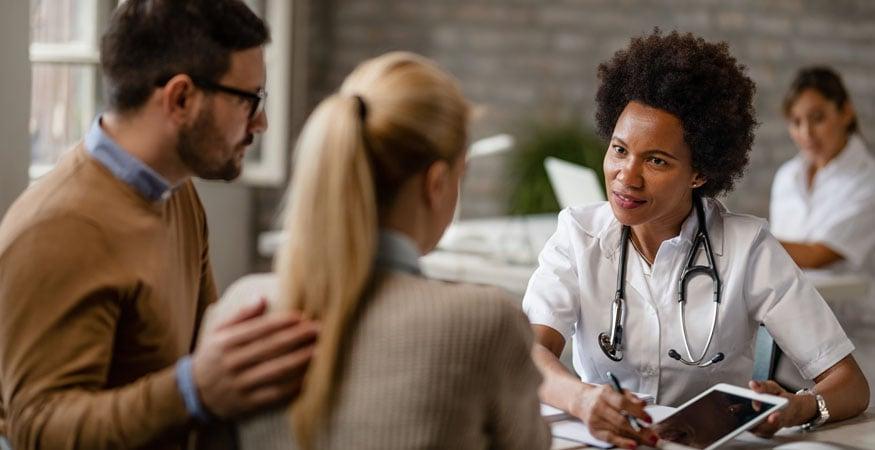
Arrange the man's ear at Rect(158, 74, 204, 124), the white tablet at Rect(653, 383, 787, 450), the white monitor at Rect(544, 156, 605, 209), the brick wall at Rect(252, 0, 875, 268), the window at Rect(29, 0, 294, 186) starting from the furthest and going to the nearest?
the brick wall at Rect(252, 0, 875, 268)
the white monitor at Rect(544, 156, 605, 209)
the window at Rect(29, 0, 294, 186)
the white tablet at Rect(653, 383, 787, 450)
the man's ear at Rect(158, 74, 204, 124)

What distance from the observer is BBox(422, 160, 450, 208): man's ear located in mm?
1291

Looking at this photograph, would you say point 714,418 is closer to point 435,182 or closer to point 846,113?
point 435,182

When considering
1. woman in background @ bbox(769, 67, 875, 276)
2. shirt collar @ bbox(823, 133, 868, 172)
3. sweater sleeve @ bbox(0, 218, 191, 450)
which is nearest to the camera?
sweater sleeve @ bbox(0, 218, 191, 450)

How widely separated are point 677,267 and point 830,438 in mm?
448

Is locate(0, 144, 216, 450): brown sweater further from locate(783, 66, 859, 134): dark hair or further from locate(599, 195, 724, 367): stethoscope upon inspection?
locate(783, 66, 859, 134): dark hair

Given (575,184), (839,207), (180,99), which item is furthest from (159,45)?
(839,207)

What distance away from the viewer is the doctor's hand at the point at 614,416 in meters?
1.65

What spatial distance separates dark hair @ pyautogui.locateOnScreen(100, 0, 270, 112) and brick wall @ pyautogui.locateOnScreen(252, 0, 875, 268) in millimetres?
3687

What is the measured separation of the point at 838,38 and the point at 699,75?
319cm

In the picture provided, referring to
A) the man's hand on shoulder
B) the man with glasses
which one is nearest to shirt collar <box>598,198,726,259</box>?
the man with glasses

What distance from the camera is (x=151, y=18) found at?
1.51 meters

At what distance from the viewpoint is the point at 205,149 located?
1.54 metres

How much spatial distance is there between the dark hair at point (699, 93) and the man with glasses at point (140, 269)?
81cm

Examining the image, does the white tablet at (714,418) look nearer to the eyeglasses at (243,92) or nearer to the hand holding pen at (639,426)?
the hand holding pen at (639,426)
